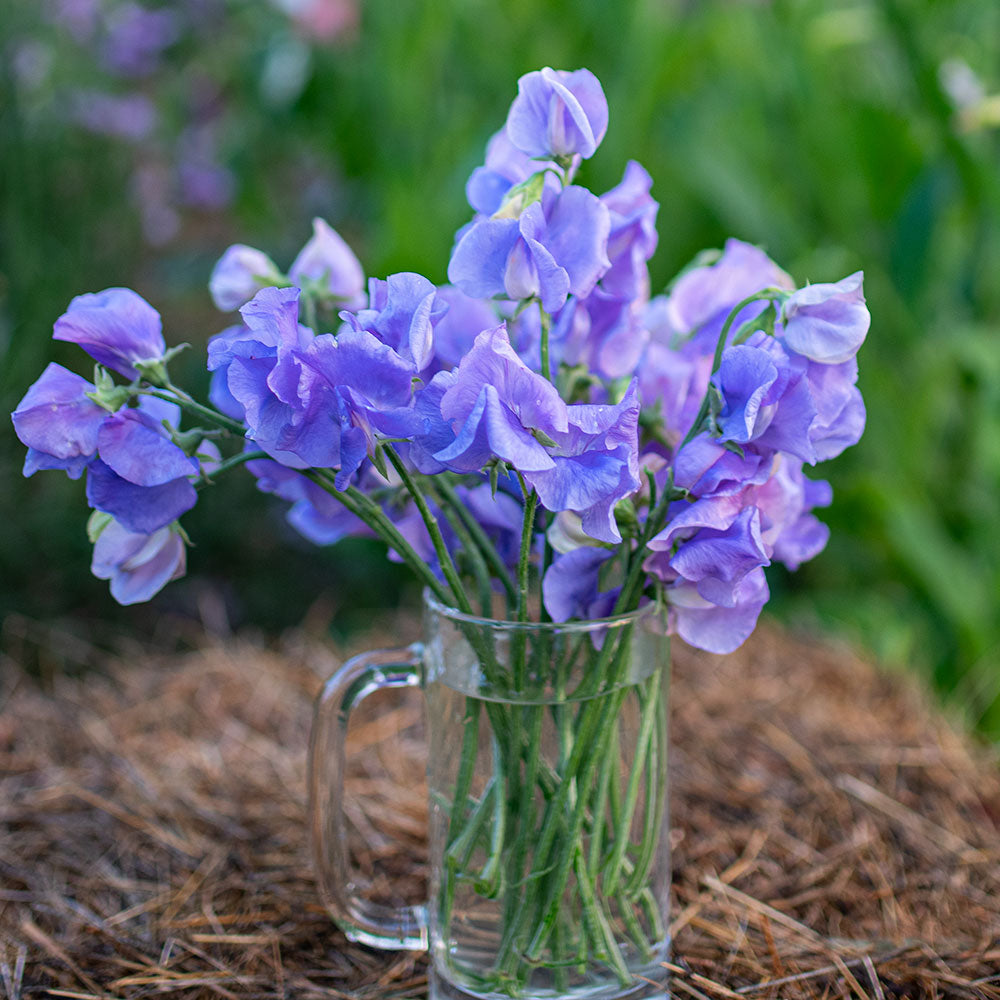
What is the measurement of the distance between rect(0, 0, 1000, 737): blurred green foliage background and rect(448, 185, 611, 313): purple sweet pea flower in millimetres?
837

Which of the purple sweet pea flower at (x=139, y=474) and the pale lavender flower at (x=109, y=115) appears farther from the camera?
the pale lavender flower at (x=109, y=115)

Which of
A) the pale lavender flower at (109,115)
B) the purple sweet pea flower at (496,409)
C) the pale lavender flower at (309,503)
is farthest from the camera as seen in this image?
the pale lavender flower at (109,115)

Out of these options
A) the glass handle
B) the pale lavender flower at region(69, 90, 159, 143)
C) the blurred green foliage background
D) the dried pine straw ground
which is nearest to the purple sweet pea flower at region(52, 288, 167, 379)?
the glass handle

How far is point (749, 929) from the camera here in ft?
2.46

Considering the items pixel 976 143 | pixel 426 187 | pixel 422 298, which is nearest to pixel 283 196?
pixel 426 187

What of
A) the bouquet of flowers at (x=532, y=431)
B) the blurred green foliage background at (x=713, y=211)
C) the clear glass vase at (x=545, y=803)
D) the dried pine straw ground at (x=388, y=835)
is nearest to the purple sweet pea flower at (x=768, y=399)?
the bouquet of flowers at (x=532, y=431)

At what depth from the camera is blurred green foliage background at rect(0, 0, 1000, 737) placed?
4.92ft

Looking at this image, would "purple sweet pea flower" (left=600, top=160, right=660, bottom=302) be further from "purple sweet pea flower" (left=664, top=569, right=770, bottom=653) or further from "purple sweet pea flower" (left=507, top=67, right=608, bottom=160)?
"purple sweet pea flower" (left=664, top=569, right=770, bottom=653)

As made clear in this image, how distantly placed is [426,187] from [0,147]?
2.16 ft

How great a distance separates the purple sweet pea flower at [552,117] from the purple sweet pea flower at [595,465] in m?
0.13

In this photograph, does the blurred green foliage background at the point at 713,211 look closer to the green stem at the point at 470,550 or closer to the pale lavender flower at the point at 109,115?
the pale lavender flower at the point at 109,115

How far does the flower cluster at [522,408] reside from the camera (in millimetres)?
467

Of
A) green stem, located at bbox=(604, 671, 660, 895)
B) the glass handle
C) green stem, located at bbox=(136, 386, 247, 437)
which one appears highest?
green stem, located at bbox=(136, 386, 247, 437)

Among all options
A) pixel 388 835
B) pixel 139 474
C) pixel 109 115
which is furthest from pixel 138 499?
pixel 109 115
